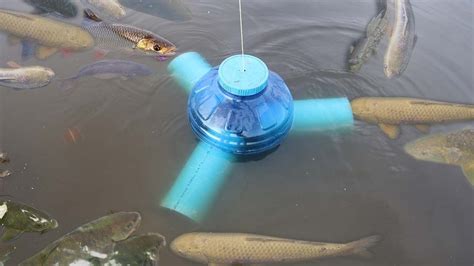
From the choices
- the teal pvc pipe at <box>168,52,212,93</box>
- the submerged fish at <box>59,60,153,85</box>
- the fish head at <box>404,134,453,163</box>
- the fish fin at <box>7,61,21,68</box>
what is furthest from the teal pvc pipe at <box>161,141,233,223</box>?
the fish fin at <box>7,61,21,68</box>

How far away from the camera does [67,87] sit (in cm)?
296

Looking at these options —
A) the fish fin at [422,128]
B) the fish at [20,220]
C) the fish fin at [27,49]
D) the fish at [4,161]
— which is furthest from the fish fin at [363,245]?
the fish fin at [27,49]

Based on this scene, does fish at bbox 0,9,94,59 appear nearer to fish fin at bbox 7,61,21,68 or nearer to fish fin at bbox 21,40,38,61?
fish fin at bbox 21,40,38,61

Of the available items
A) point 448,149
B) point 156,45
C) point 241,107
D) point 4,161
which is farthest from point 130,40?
point 448,149

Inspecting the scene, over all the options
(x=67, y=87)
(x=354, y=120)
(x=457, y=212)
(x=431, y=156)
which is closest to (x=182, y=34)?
(x=67, y=87)

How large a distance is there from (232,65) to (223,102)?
0.65 feet

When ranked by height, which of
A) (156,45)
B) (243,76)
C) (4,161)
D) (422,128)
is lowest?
(4,161)

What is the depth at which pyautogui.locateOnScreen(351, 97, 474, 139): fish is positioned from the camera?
287 cm

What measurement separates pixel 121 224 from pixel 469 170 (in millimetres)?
2106

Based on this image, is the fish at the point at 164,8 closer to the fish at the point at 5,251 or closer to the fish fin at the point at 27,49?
the fish fin at the point at 27,49

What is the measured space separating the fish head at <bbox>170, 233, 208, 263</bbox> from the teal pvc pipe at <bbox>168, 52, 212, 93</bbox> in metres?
1.03

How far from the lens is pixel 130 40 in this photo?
3.14 metres

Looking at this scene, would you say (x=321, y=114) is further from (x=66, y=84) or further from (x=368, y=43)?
(x=66, y=84)

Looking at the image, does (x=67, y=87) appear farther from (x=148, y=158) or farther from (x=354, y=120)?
(x=354, y=120)
